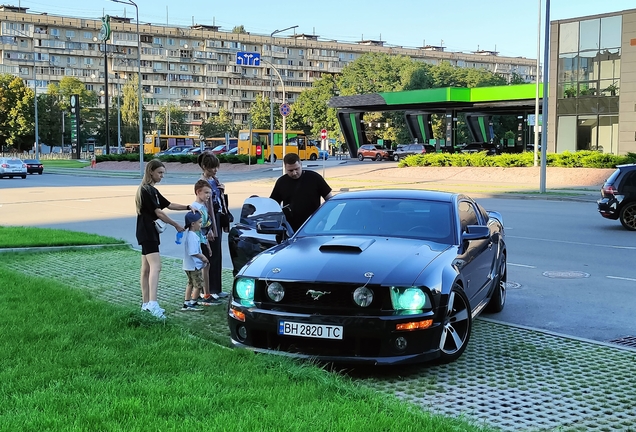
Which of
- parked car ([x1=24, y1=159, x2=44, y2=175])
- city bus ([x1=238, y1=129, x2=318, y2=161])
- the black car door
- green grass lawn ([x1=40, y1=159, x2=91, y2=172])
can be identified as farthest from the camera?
green grass lawn ([x1=40, y1=159, x2=91, y2=172])

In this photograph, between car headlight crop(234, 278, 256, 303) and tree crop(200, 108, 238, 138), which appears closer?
car headlight crop(234, 278, 256, 303)

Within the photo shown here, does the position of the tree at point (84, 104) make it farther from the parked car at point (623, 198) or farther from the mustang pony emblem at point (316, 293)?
the mustang pony emblem at point (316, 293)

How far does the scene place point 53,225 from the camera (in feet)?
57.3

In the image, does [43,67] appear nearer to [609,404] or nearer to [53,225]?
[53,225]

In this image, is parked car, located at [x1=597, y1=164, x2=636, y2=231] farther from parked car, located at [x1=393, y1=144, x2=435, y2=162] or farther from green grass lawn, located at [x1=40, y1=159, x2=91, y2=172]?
green grass lawn, located at [x1=40, y1=159, x2=91, y2=172]

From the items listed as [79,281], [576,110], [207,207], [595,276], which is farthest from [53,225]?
[576,110]

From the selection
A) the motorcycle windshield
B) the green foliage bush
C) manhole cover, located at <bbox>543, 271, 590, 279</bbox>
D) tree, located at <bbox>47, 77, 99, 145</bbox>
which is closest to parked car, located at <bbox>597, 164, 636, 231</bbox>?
manhole cover, located at <bbox>543, 271, 590, 279</bbox>

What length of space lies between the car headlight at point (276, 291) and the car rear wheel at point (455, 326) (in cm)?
124

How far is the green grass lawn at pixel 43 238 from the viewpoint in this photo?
12.8m

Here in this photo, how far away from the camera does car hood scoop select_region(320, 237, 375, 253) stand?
19.8 feet

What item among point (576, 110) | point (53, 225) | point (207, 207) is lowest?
point (53, 225)

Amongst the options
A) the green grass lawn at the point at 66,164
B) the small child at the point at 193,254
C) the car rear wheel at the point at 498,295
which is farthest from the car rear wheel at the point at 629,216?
the green grass lawn at the point at 66,164

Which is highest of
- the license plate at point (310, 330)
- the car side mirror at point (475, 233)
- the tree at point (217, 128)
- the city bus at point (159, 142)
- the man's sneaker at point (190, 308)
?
the tree at point (217, 128)

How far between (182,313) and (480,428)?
4.33 metres
